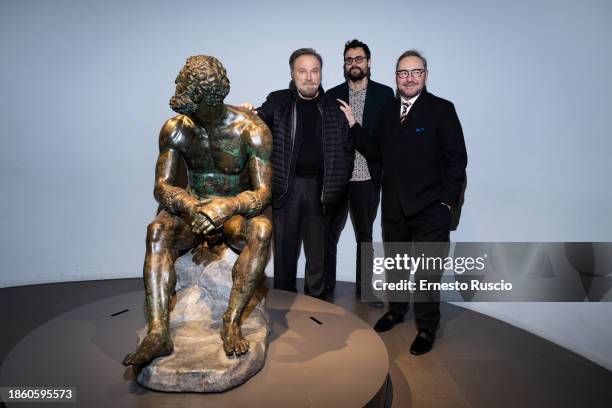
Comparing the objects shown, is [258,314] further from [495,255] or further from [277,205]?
[495,255]

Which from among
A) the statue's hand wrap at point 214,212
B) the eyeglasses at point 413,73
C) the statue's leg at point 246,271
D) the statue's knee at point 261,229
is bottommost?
the statue's leg at point 246,271

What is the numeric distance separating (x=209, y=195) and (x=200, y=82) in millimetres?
744

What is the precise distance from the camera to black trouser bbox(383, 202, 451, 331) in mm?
3336

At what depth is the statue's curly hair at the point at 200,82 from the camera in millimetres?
2547

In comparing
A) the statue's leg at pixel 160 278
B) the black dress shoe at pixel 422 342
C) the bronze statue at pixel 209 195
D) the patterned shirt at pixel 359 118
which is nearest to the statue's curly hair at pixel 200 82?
the bronze statue at pixel 209 195

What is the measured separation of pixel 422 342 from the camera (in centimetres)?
342

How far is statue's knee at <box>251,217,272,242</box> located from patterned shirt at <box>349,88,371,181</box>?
4.74 feet

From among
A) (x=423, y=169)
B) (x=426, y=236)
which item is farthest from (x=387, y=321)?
(x=423, y=169)

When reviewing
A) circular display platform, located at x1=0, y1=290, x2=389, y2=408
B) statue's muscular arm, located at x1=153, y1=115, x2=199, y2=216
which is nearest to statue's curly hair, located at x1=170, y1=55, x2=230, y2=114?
statue's muscular arm, located at x1=153, y1=115, x2=199, y2=216

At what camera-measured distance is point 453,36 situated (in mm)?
4312

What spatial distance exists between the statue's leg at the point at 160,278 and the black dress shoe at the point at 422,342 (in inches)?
69.9

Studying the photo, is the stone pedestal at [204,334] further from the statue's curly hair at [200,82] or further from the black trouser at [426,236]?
the black trouser at [426,236]

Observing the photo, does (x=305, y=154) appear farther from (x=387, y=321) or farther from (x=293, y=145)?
(x=387, y=321)

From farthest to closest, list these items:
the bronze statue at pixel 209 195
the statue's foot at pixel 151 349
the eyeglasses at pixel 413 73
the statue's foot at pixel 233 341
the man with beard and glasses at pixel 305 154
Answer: the man with beard and glasses at pixel 305 154 → the eyeglasses at pixel 413 73 → the bronze statue at pixel 209 195 → the statue's foot at pixel 233 341 → the statue's foot at pixel 151 349
